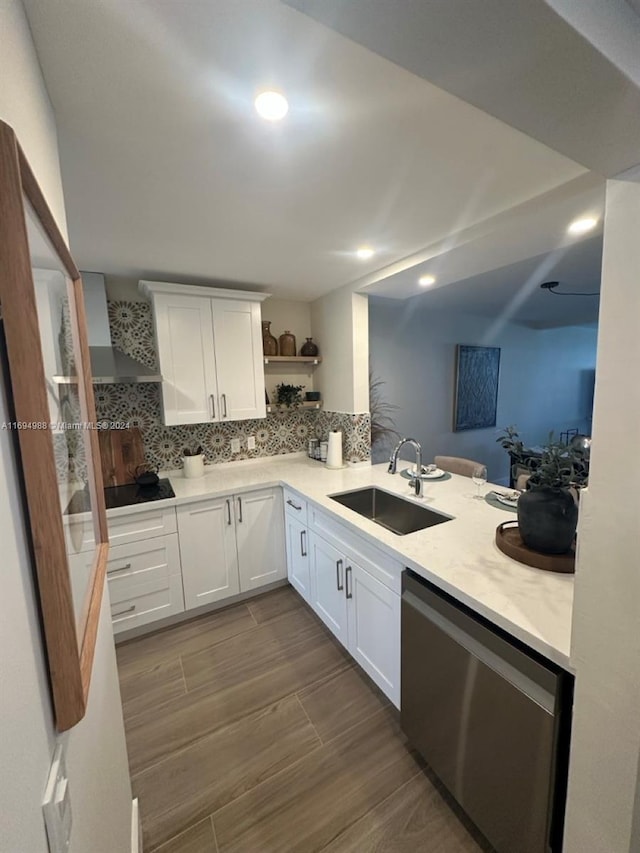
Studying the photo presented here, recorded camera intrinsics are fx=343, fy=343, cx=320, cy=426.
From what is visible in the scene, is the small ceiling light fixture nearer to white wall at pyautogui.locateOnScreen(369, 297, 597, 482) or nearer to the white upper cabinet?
white wall at pyautogui.locateOnScreen(369, 297, 597, 482)

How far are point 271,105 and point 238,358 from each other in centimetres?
175

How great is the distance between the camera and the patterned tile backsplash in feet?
7.97

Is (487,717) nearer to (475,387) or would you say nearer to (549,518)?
(549,518)

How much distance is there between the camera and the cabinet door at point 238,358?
2.49 m

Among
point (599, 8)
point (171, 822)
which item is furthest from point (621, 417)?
point (171, 822)

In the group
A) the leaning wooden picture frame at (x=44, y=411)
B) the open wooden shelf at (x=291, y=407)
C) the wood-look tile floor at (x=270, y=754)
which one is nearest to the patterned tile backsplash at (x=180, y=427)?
the open wooden shelf at (x=291, y=407)

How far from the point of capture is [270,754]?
1472 millimetres

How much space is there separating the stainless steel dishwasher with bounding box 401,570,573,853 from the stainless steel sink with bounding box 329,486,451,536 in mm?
596

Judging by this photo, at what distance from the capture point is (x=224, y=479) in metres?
2.51

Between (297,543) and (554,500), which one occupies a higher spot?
(554,500)

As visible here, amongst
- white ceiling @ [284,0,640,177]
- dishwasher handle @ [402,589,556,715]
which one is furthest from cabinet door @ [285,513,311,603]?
white ceiling @ [284,0,640,177]

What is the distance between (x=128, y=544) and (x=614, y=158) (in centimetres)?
253

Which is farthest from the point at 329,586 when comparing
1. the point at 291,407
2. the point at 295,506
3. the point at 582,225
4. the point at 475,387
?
the point at 475,387

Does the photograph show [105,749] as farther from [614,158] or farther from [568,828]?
[614,158]
